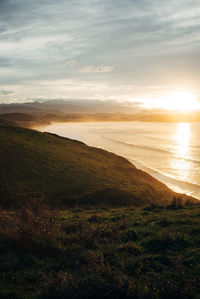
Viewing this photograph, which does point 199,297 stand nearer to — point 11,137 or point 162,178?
point 162,178

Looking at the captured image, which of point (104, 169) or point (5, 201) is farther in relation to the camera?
point (104, 169)

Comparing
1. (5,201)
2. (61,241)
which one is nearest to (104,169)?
(5,201)

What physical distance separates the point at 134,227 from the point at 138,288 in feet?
21.3

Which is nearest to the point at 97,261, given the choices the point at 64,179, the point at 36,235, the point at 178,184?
the point at 36,235

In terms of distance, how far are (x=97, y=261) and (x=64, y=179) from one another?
20576mm

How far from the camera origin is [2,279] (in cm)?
691

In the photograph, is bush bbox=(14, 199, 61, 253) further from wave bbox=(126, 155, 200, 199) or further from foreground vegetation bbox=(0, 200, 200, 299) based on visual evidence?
wave bbox=(126, 155, 200, 199)

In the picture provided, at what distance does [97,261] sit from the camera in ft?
22.8

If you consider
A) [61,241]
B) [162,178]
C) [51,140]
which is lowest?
[162,178]

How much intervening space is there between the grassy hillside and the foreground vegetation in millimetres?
10843

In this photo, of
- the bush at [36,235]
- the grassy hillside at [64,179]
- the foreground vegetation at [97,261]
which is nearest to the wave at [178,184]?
the grassy hillside at [64,179]

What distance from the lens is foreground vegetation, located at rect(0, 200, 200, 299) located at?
5.94 meters

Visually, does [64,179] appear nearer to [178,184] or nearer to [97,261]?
[178,184]

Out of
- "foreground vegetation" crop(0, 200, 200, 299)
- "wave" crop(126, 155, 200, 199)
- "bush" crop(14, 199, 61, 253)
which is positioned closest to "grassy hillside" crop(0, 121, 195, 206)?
"wave" crop(126, 155, 200, 199)
